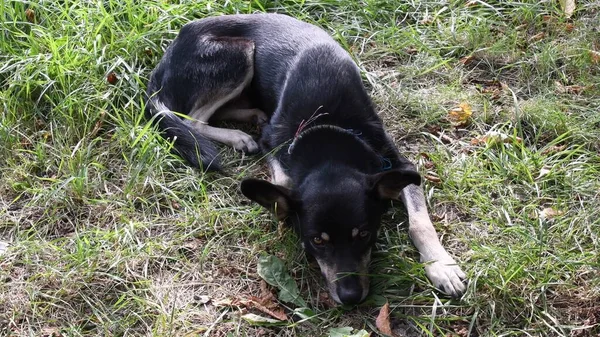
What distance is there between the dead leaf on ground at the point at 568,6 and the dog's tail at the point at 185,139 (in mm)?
2776

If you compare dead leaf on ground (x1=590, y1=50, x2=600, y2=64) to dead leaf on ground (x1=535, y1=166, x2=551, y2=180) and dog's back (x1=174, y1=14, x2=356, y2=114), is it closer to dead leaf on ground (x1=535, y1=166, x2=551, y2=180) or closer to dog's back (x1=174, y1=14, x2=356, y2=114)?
dead leaf on ground (x1=535, y1=166, x2=551, y2=180)

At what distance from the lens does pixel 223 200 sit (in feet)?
13.9

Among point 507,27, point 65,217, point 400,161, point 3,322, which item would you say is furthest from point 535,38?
point 3,322

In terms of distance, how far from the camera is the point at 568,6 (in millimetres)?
5395

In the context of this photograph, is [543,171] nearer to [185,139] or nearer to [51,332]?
[185,139]

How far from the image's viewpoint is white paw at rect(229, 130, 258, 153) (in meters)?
4.61

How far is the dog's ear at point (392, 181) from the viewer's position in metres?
3.58

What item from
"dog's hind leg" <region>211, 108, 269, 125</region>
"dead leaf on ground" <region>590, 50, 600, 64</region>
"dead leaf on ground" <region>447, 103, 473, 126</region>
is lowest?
"dog's hind leg" <region>211, 108, 269, 125</region>

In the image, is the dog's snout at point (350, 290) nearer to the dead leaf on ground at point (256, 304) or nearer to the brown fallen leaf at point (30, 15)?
the dead leaf on ground at point (256, 304)

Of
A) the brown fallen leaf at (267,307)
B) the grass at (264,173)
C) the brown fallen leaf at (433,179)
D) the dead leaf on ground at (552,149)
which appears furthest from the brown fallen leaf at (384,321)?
the dead leaf on ground at (552,149)

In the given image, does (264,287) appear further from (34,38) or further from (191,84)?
(34,38)

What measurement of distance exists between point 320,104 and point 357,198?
911mm

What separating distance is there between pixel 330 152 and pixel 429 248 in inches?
28.3

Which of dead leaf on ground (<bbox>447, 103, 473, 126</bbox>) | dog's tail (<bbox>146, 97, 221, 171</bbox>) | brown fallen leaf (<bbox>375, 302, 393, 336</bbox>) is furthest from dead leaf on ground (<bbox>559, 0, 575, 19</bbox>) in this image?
brown fallen leaf (<bbox>375, 302, 393, 336</bbox>)
